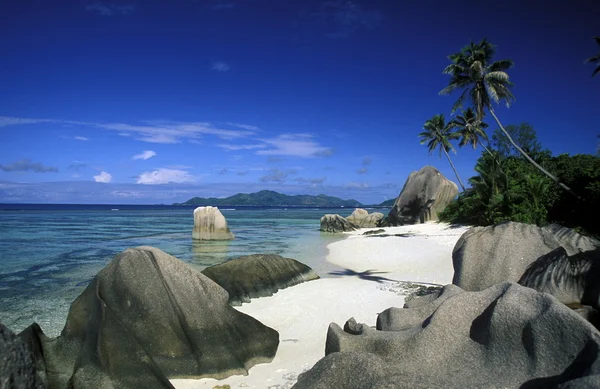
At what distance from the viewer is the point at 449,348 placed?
4871 mm

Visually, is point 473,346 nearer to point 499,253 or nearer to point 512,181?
point 499,253

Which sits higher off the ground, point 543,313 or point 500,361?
point 543,313

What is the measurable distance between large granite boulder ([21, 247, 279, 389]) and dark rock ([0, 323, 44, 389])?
2.20 meters

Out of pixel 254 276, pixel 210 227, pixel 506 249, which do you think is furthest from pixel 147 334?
pixel 210 227

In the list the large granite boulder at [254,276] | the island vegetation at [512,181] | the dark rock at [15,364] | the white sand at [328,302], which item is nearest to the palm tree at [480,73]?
the island vegetation at [512,181]

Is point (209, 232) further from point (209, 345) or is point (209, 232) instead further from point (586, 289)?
point (586, 289)

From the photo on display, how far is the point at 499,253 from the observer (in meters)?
9.02

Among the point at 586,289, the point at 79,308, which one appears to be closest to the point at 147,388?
the point at 79,308

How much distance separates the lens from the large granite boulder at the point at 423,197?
4697cm

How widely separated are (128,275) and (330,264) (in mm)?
15084

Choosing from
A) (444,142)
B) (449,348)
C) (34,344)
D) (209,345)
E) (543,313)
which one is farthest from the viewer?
(444,142)

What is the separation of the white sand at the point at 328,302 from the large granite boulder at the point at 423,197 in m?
22.2

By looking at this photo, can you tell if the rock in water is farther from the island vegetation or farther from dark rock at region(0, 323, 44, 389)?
dark rock at region(0, 323, 44, 389)

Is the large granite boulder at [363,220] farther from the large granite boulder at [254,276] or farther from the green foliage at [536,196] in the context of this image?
the large granite boulder at [254,276]
